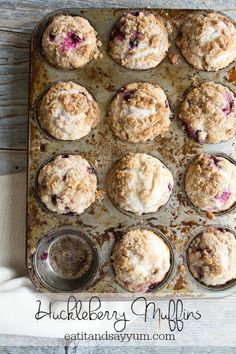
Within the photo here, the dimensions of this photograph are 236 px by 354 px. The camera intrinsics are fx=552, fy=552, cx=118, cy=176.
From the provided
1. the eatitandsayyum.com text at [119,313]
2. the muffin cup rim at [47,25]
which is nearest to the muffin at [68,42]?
the muffin cup rim at [47,25]

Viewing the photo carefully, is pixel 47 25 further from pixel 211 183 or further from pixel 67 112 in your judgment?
pixel 211 183

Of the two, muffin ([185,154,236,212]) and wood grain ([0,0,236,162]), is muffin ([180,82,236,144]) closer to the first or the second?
muffin ([185,154,236,212])

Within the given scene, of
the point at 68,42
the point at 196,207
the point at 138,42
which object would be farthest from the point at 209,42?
the point at 196,207

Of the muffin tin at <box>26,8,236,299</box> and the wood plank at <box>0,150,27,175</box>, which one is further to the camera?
the wood plank at <box>0,150,27,175</box>

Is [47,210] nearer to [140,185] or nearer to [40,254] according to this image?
[40,254]

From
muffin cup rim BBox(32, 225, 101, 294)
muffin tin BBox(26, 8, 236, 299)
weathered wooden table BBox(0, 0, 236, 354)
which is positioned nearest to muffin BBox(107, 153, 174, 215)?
muffin tin BBox(26, 8, 236, 299)

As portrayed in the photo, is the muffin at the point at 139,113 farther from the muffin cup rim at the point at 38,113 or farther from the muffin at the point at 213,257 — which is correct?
the muffin at the point at 213,257
